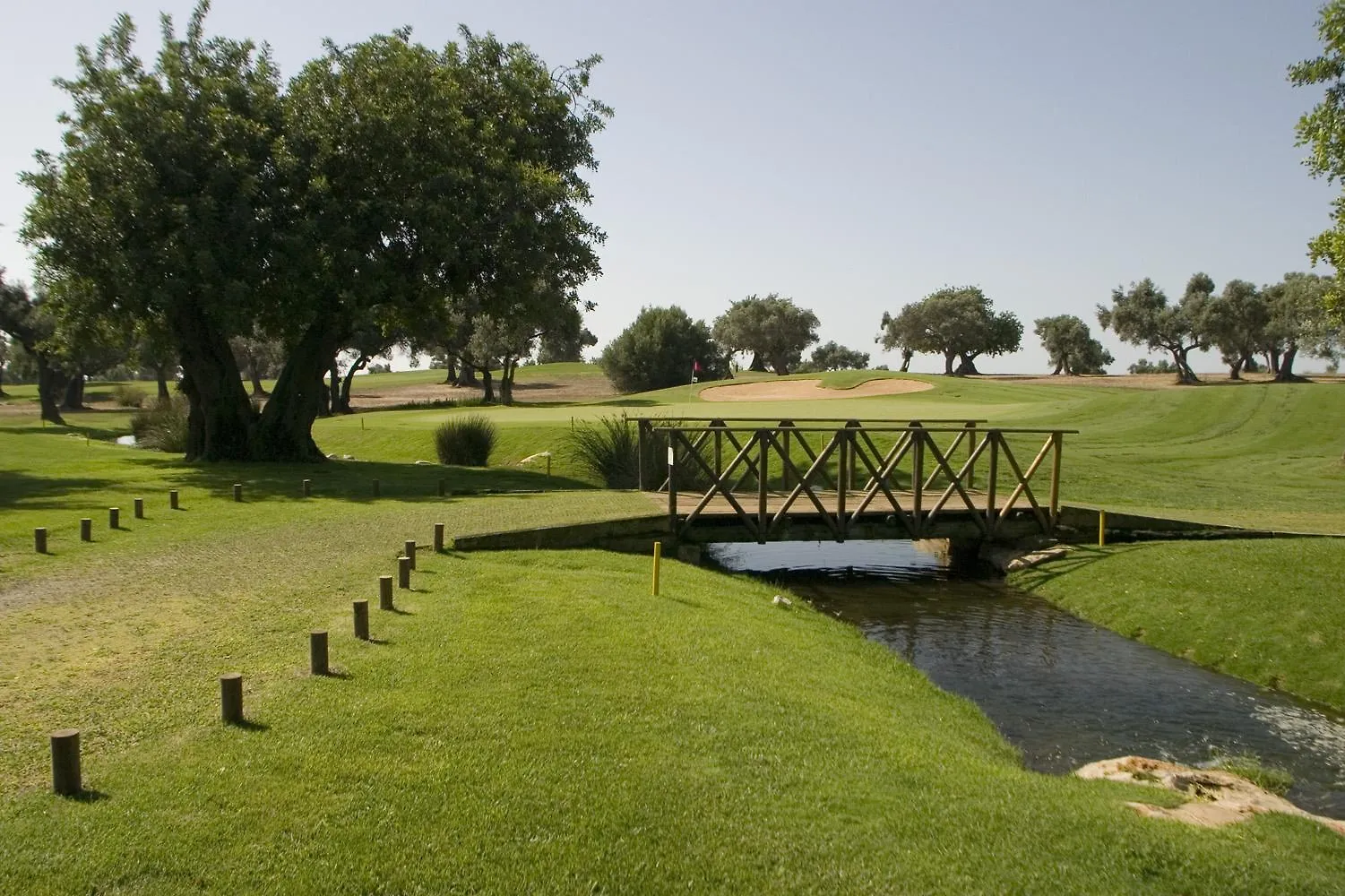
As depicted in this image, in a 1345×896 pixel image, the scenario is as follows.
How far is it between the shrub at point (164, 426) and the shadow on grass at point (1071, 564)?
3075 cm

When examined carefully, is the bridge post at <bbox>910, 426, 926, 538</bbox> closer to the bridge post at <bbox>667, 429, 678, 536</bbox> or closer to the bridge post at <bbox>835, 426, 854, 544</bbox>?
the bridge post at <bbox>835, 426, 854, 544</bbox>

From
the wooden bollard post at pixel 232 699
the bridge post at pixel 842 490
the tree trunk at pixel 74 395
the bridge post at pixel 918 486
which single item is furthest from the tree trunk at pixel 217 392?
the tree trunk at pixel 74 395

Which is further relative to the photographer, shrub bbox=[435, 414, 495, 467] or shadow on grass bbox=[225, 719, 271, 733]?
shrub bbox=[435, 414, 495, 467]

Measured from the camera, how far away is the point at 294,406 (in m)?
33.7

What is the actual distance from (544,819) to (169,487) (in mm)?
22396

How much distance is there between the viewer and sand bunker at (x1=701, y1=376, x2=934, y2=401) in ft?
204

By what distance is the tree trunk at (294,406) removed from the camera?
33397 millimetres

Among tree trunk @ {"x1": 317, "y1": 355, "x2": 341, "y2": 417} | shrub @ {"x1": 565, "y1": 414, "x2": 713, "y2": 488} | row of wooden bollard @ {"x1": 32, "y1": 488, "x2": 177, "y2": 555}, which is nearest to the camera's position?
row of wooden bollard @ {"x1": 32, "y1": 488, "x2": 177, "y2": 555}

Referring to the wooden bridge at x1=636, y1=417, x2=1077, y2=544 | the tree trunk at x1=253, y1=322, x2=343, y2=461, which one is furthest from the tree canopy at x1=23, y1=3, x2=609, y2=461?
the wooden bridge at x1=636, y1=417, x2=1077, y2=544

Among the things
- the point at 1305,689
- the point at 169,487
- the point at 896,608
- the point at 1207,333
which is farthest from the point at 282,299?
the point at 1207,333

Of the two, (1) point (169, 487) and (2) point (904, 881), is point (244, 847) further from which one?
(1) point (169, 487)

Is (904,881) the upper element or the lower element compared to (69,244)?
lower

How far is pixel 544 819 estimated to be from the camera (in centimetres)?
693

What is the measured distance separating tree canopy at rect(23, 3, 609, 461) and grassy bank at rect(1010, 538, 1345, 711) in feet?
61.8
